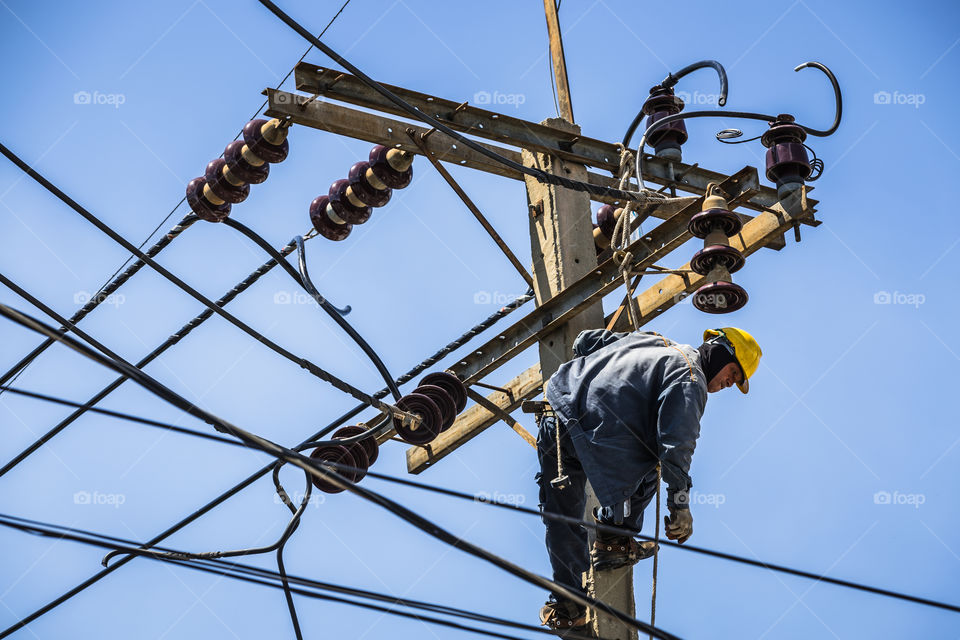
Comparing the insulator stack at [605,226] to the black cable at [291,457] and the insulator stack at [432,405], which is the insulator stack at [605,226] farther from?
the black cable at [291,457]

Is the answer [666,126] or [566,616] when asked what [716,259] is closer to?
[666,126]

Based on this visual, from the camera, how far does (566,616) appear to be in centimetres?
717

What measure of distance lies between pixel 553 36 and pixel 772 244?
248 cm

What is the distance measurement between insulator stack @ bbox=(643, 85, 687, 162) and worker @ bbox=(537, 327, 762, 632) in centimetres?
204

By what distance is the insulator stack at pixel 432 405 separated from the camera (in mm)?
7754

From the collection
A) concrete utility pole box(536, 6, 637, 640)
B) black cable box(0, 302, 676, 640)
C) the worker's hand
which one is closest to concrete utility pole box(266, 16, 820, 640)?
concrete utility pole box(536, 6, 637, 640)

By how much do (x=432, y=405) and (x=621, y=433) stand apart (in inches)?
58.4

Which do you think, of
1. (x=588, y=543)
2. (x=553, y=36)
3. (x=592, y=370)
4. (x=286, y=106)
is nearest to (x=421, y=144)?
(x=286, y=106)

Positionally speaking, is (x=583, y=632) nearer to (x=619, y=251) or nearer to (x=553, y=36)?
(x=619, y=251)

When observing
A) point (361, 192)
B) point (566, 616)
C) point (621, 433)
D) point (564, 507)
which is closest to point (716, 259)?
point (621, 433)

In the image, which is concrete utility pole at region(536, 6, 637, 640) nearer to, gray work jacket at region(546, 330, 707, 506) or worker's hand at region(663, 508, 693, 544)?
gray work jacket at region(546, 330, 707, 506)

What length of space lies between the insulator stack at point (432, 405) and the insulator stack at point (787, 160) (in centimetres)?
222

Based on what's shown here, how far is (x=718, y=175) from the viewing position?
9.09m

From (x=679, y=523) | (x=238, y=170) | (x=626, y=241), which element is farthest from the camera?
(x=238, y=170)
